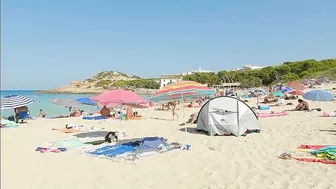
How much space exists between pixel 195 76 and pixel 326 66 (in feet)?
110

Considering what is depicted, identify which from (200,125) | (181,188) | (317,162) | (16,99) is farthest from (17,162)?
(16,99)

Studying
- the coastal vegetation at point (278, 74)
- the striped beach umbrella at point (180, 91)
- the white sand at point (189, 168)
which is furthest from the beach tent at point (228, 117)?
the coastal vegetation at point (278, 74)

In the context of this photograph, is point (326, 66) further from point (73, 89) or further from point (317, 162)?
point (73, 89)

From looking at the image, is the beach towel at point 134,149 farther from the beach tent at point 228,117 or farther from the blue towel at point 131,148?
the beach tent at point 228,117

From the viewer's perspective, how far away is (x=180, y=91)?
9055 mm

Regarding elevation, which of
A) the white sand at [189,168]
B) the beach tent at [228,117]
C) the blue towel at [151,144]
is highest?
the beach tent at [228,117]

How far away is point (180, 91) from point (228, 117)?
2275 millimetres

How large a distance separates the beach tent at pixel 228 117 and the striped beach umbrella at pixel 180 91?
4.26 feet

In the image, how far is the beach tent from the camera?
10.3m

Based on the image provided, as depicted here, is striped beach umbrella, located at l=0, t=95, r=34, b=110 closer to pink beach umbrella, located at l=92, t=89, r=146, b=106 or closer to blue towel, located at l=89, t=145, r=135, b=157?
pink beach umbrella, located at l=92, t=89, r=146, b=106

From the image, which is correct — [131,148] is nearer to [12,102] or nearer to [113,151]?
[113,151]

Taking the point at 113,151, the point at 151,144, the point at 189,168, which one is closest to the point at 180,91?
the point at 151,144

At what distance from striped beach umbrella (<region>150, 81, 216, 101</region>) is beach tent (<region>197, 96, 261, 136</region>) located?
130 centimetres

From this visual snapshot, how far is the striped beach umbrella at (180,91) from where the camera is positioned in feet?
29.8
